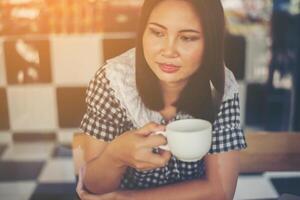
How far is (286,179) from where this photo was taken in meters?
1.45

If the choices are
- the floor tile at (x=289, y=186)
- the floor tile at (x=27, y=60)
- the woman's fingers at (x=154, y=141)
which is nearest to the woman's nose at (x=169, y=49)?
the woman's fingers at (x=154, y=141)

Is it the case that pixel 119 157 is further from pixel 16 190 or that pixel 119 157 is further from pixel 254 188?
pixel 254 188

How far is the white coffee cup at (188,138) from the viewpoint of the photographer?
44.3 inches

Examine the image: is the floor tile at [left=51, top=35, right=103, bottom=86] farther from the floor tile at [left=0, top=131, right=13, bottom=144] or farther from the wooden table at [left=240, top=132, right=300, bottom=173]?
the wooden table at [left=240, top=132, right=300, bottom=173]

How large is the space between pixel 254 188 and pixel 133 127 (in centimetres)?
52

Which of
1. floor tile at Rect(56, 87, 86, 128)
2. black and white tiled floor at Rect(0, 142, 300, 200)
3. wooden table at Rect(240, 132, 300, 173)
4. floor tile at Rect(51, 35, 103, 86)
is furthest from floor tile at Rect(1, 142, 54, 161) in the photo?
wooden table at Rect(240, 132, 300, 173)

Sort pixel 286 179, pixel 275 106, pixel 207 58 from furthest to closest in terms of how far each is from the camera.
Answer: pixel 286 179, pixel 275 106, pixel 207 58

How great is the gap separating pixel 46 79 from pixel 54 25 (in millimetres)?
149

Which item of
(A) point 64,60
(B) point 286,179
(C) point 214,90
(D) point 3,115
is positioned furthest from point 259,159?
(D) point 3,115

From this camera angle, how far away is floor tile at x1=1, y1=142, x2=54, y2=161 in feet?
4.25

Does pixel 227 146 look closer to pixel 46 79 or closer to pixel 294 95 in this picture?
pixel 294 95

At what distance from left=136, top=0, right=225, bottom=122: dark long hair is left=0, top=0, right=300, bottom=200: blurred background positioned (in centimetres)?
3

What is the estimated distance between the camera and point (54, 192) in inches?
55.3

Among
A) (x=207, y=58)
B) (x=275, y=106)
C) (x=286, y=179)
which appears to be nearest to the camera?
(x=207, y=58)
